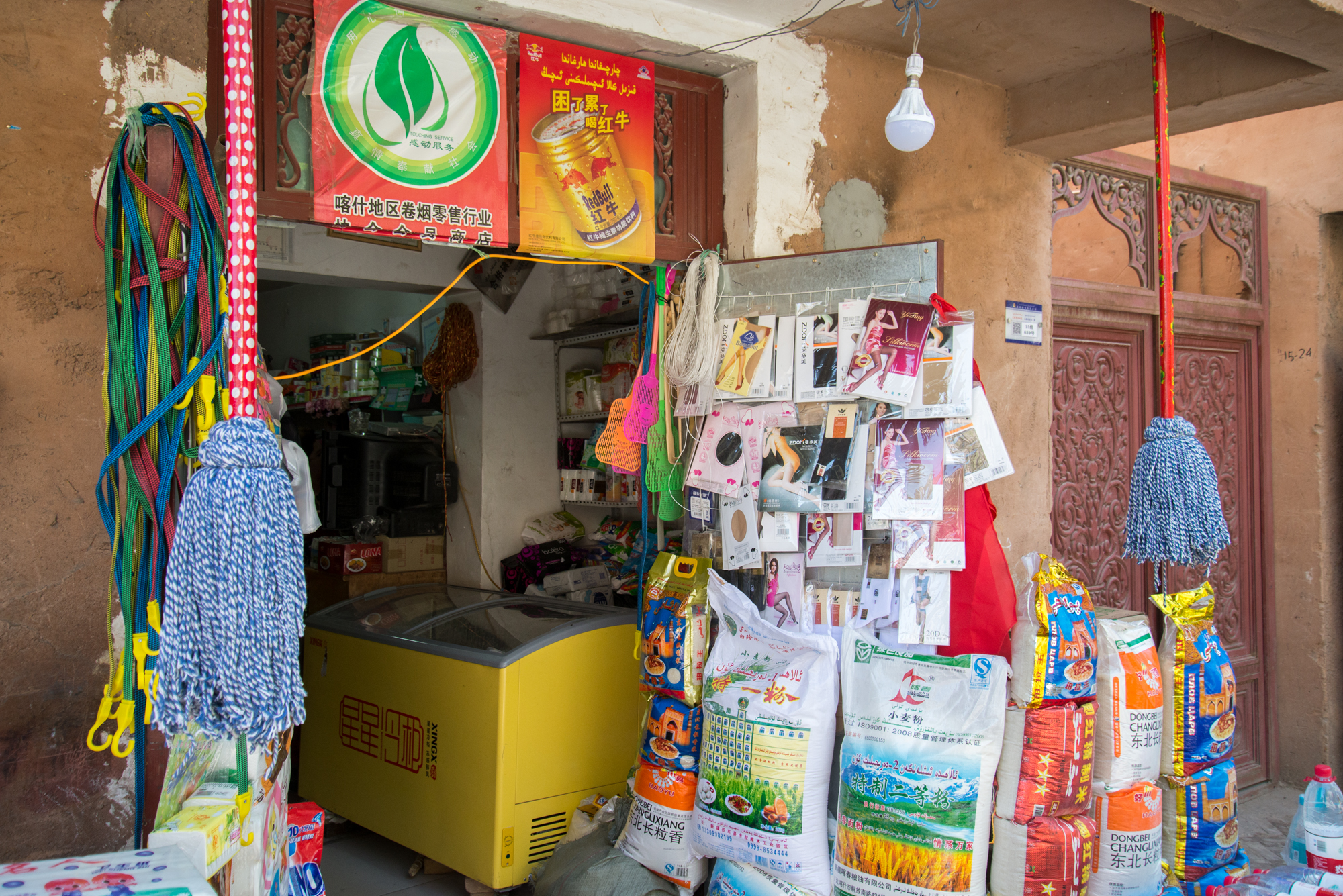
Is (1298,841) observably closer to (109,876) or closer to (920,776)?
(920,776)

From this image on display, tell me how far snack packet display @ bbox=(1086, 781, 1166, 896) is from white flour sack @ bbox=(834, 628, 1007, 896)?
381mm

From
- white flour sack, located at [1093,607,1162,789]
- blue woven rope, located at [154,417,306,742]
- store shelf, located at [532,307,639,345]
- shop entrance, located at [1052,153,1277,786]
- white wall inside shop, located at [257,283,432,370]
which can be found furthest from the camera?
white wall inside shop, located at [257,283,432,370]

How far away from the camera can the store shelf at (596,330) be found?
4184 millimetres

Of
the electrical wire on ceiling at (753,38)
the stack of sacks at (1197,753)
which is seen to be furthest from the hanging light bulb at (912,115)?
the stack of sacks at (1197,753)

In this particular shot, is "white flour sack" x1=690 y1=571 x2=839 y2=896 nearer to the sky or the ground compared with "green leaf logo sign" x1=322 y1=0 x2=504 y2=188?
nearer to the ground

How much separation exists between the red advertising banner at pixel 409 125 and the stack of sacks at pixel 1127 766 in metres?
2.00

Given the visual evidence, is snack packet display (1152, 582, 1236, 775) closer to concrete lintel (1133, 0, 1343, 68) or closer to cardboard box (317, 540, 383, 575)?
concrete lintel (1133, 0, 1343, 68)

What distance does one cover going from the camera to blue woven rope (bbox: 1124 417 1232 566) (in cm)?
257

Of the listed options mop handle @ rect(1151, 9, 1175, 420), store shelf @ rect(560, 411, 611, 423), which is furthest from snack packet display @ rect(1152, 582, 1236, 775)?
store shelf @ rect(560, 411, 611, 423)

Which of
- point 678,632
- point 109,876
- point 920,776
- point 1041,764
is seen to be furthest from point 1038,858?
point 109,876

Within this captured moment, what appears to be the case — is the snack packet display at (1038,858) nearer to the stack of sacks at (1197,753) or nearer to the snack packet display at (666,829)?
the stack of sacks at (1197,753)

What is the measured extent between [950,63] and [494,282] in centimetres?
225

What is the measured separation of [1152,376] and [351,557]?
3780 mm

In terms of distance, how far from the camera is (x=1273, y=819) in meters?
4.12
